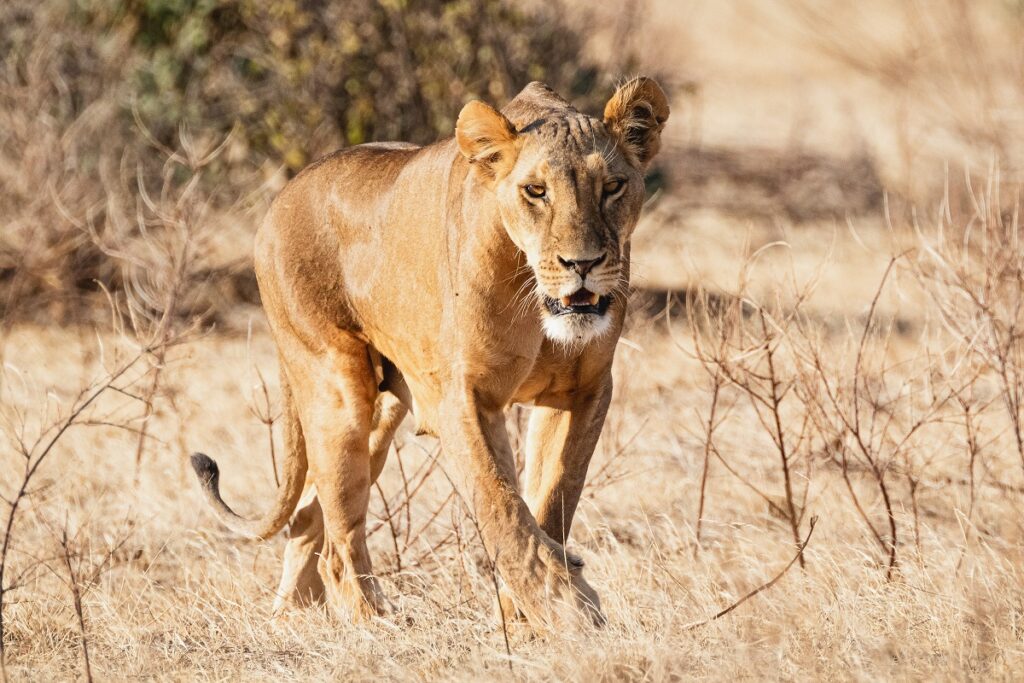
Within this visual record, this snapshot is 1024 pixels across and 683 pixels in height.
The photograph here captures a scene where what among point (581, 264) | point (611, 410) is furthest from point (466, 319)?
point (611, 410)

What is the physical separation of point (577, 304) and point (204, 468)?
1.91m

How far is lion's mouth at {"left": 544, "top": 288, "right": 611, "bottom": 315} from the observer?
3893 mm

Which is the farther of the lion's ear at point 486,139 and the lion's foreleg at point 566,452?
the lion's foreleg at point 566,452

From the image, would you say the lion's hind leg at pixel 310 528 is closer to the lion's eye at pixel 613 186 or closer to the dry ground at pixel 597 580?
the dry ground at pixel 597 580

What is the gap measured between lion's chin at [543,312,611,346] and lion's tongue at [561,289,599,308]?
0.03 m

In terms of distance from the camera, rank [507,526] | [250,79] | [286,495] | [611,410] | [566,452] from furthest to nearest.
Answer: [250,79] → [611,410] → [286,495] → [566,452] → [507,526]

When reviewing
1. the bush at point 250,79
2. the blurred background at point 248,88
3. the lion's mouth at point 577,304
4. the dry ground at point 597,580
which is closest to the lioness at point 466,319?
the lion's mouth at point 577,304

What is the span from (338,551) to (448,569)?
0.50 m

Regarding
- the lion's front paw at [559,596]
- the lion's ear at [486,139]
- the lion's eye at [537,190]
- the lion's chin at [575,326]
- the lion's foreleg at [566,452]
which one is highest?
the lion's ear at [486,139]

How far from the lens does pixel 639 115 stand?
4145mm

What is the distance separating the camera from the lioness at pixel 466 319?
155 inches

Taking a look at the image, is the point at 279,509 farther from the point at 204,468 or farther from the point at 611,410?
the point at 611,410

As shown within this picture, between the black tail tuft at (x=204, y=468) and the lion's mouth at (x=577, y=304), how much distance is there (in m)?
1.81

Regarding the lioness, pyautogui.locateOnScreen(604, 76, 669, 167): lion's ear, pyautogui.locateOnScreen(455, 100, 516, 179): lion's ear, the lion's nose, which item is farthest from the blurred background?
the lion's nose
